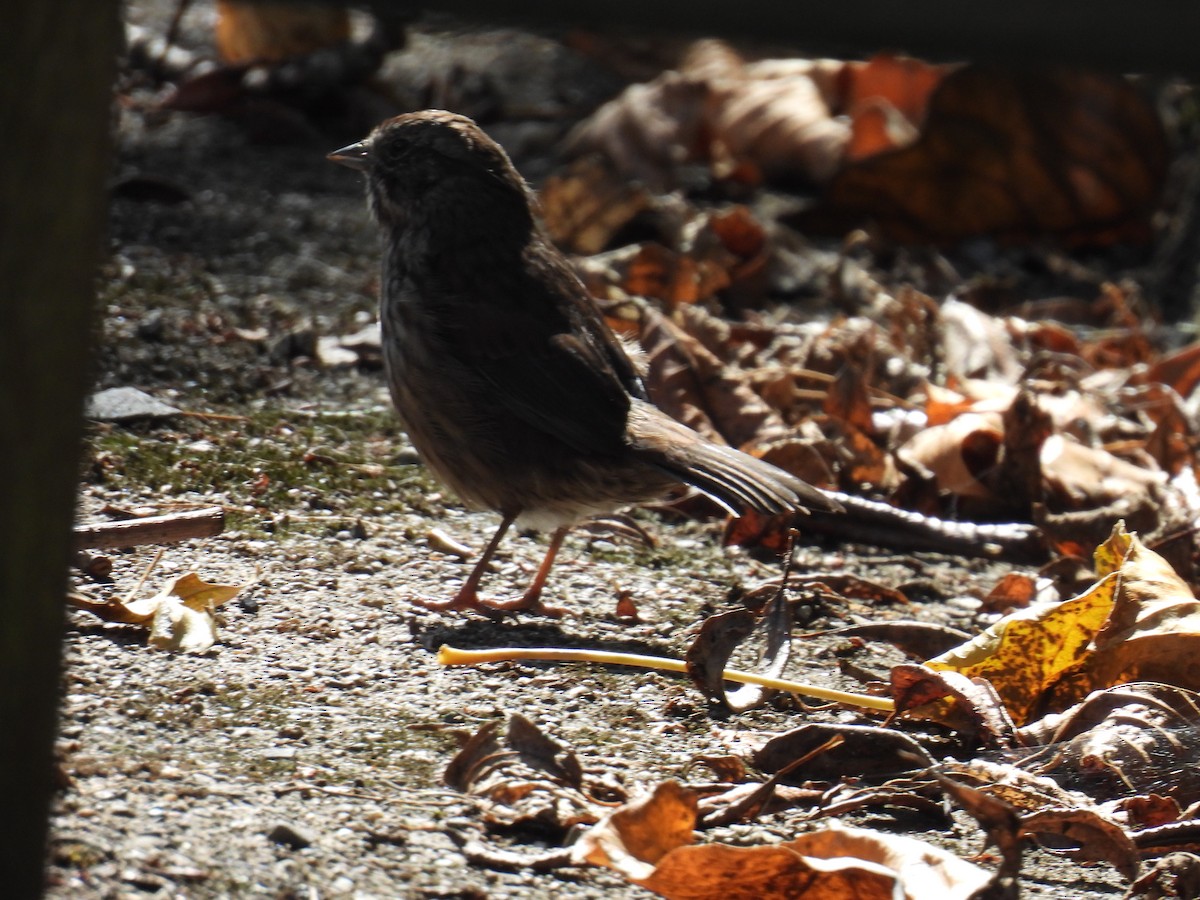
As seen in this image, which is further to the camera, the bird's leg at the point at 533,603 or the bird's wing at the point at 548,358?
the bird's wing at the point at 548,358

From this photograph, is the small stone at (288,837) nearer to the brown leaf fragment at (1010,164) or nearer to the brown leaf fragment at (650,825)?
the brown leaf fragment at (650,825)

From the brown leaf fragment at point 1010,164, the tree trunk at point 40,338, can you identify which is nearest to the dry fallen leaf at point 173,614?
the tree trunk at point 40,338

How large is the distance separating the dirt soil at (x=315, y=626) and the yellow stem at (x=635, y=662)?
1.5 inches

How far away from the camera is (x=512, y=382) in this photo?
13.3 feet

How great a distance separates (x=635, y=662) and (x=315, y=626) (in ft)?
2.32

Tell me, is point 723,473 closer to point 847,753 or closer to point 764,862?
point 847,753

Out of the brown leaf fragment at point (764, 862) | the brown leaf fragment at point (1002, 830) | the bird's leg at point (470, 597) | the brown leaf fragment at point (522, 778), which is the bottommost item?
the bird's leg at point (470, 597)

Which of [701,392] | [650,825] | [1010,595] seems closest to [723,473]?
[1010,595]

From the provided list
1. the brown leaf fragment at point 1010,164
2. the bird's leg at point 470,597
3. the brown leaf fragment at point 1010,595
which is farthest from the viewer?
the brown leaf fragment at point 1010,164

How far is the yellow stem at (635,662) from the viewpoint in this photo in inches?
125

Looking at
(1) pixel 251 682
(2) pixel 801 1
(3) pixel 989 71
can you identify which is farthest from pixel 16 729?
(3) pixel 989 71

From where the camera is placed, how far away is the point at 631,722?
3.09 metres

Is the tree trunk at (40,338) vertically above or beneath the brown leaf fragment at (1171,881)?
above

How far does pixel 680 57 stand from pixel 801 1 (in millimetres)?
6230
